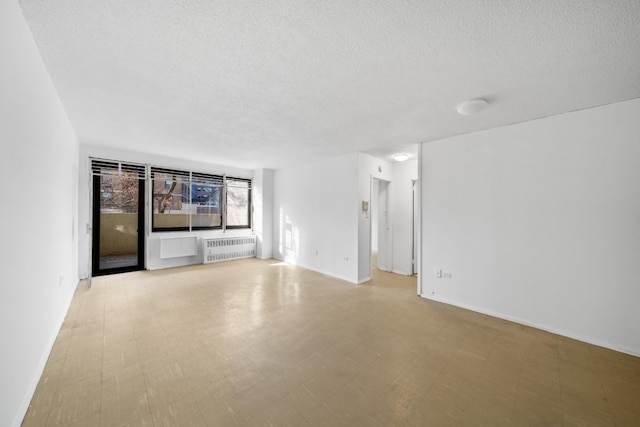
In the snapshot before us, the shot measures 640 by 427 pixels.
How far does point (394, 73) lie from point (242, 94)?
5.09 ft

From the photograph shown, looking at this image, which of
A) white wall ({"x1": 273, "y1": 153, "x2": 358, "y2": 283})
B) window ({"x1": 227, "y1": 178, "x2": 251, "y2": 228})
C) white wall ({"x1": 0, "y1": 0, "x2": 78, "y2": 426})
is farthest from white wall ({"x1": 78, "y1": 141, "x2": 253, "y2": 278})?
white wall ({"x1": 0, "y1": 0, "x2": 78, "y2": 426})

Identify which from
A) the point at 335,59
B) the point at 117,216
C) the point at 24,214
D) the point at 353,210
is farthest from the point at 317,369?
the point at 117,216

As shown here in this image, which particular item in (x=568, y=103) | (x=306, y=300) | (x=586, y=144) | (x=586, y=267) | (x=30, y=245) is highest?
(x=568, y=103)

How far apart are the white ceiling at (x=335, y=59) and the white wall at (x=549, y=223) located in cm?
35

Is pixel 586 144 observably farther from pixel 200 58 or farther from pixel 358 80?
pixel 200 58

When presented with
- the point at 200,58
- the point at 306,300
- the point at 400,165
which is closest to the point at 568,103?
the point at 400,165

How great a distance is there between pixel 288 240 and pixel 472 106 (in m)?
5.08

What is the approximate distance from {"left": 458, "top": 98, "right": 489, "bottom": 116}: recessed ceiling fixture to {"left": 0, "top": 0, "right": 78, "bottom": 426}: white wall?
3.59 metres

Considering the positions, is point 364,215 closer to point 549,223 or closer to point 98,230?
point 549,223

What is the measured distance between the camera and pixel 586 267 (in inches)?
108

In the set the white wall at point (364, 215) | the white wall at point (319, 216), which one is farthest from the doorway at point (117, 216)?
the white wall at point (364, 215)

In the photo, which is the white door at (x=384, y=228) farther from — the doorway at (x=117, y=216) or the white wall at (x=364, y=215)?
the doorway at (x=117, y=216)

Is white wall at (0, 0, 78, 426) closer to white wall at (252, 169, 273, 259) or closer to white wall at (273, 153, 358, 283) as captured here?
white wall at (273, 153, 358, 283)

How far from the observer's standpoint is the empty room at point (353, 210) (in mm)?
1596
